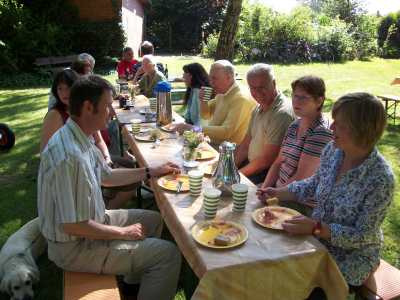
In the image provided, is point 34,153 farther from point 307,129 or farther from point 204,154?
point 307,129

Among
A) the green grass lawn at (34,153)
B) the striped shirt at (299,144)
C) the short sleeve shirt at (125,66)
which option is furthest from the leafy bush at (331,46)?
the striped shirt at (299,144)

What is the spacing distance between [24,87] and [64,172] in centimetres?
1169

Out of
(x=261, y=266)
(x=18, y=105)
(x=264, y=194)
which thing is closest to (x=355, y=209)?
(x=264, y=194)

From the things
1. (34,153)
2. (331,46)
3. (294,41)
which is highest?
(294,41)

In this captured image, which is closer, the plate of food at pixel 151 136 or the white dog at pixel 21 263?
the white dog at pixel 21 263

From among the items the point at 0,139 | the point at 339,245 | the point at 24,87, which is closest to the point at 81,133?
the point at 339,245

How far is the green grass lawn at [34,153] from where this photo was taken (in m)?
3.49

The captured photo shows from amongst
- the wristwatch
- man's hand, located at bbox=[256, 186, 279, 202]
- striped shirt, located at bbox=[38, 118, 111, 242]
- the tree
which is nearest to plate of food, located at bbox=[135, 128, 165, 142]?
striped shirt, located at bbox=[38, 118, 111, 242]

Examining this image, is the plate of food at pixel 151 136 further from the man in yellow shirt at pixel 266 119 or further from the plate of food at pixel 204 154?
the man in yellow shirt at pixel 266 119

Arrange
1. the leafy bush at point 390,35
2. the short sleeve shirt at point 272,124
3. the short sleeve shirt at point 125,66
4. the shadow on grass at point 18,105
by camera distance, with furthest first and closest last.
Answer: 1. the leafy bush at point 390,35
2. the short sleeve shirt at point 125,66
3. the shadow on grass at point 18,105
4. the short sleeve shirt at point 272,124

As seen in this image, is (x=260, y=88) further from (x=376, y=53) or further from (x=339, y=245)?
(x=376, y=53)

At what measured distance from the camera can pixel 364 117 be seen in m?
1.98

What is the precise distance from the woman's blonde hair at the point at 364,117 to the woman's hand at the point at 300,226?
Result: 48 cm

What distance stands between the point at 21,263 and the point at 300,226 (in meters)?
1.90
